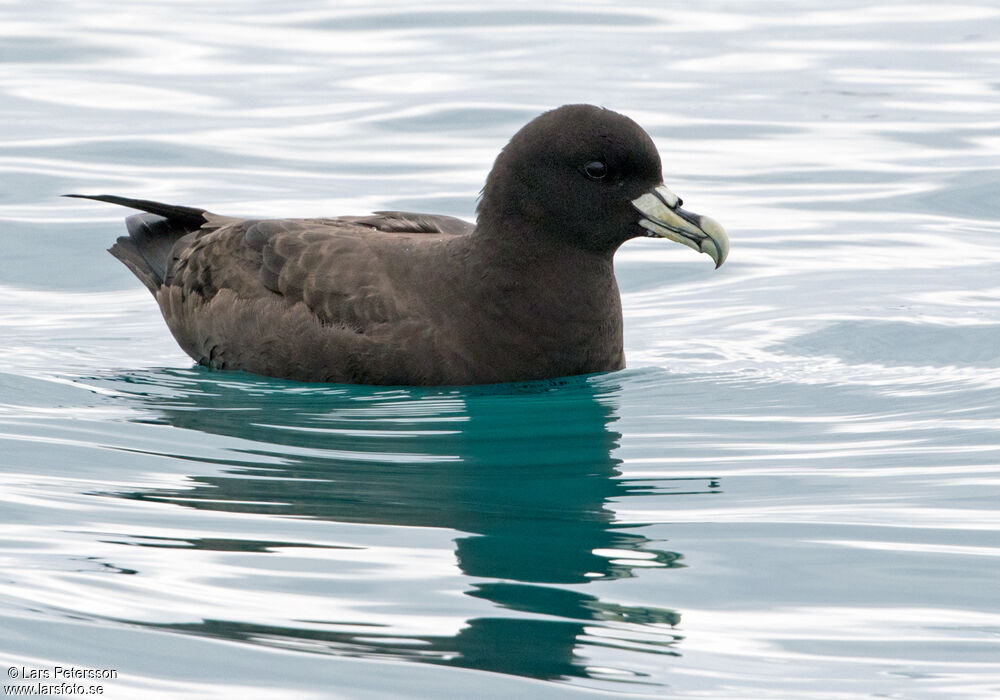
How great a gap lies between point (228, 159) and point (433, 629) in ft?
24.9

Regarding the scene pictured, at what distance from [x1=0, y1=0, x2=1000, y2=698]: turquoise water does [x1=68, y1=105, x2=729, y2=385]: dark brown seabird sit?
0.53 feet

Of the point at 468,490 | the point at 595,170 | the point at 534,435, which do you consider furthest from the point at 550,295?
the point at 468,490

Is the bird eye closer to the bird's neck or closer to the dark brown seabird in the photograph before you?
the dark brown seabird

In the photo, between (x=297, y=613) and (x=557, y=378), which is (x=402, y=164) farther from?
(x=297, y=613)

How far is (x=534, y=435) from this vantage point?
20.6ft

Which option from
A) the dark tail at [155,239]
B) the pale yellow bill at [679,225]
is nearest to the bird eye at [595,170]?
the pale yellow bill at [679,225]

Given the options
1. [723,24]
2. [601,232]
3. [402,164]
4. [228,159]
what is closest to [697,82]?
[723,24]

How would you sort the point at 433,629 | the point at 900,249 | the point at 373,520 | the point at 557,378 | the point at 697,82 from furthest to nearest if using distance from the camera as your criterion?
the point at 697,82, the point at 900,249, the point at 557,378, the point at 373,520, the point at 433,629

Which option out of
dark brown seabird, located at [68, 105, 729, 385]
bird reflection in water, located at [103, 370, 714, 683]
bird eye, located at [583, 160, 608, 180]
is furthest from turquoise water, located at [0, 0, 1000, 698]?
bird eye, located at [583, 160, 608, 180]

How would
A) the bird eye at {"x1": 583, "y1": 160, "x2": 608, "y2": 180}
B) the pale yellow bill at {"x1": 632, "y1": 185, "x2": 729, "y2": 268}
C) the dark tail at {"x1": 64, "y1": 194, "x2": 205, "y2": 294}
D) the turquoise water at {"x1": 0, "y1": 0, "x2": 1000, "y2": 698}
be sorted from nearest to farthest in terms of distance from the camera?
the turquoise water at {"x1": 0, "y1": 0, "x2": 1000, "y2": 698} < the pale yellow bill at {"x1": 632, "y1": 185, "x2": 729, "y2": 268} < the bird eye at {"x1": 583, "y1": 160, "x2": 608, "y2": 180} < the dark tail at {"x1": 64, "y1": 194, "x2": 205, "y2": 294}

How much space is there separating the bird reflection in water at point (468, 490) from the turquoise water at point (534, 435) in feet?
0.05

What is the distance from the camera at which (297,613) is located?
4.36 meters

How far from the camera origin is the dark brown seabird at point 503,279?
6750 millimetres

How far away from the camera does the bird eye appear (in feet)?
22.3
